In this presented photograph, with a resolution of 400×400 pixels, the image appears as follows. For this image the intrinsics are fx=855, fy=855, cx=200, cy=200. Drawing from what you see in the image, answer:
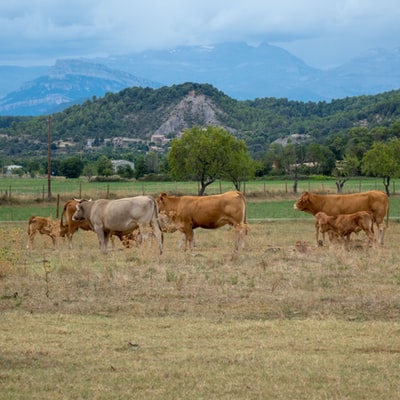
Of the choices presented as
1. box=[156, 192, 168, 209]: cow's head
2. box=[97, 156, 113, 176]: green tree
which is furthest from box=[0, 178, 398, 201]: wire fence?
box=[156, 192, 168, 209]: cow's head

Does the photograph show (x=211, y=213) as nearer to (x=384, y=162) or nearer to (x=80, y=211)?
(x=80, y=211)

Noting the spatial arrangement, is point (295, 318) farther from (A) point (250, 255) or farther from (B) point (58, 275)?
(A) point (250, 255)

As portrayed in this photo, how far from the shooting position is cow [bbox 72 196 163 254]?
868 inches

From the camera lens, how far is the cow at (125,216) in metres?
22.0

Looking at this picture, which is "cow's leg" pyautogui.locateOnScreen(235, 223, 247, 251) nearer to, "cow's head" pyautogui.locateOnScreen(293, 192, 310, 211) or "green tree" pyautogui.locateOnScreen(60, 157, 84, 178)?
"cow's head" pyautogui.locateOnScreen(293, 192, 310, 211)

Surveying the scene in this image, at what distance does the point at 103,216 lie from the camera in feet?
73.3

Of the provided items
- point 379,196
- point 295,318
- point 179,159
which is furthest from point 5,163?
point 295,318

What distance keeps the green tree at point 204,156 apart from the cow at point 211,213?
4197cm

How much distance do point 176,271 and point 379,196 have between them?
11204 mm

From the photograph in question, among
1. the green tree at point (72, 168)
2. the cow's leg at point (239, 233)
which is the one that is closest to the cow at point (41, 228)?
the cow's leg at point (239, 233)

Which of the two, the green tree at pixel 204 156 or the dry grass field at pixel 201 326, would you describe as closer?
the dry grass field at pixel 201 326

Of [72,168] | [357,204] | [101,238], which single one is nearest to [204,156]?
[357,204]

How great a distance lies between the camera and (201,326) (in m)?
12.2

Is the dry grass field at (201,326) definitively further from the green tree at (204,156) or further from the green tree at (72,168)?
the green tree at (72,168)
